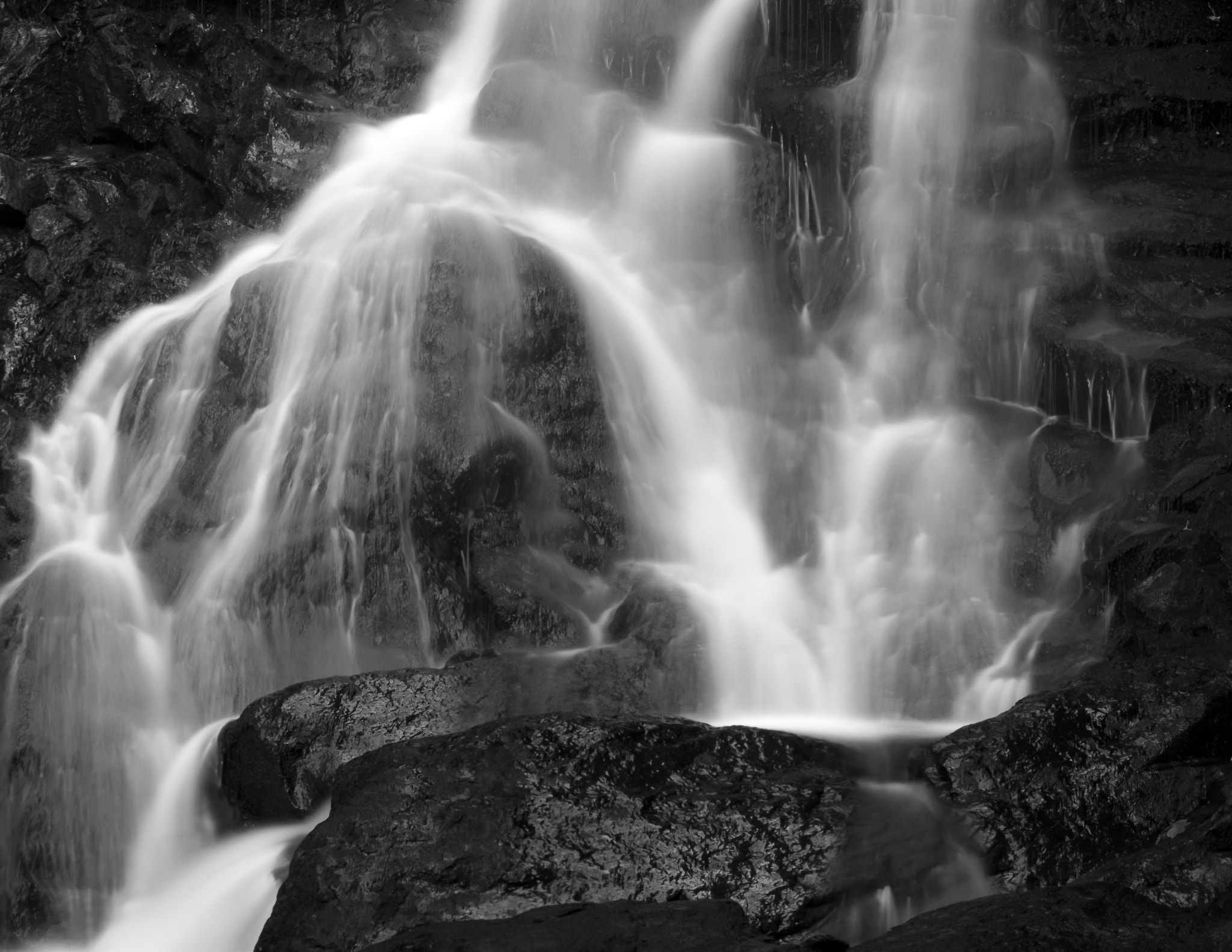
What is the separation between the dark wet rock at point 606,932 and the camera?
502 cm

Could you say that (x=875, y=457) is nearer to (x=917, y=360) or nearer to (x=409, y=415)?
(x=917, y=360)

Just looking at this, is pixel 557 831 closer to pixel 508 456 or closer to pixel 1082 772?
pixel 1082 772

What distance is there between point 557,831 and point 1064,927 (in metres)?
2.21

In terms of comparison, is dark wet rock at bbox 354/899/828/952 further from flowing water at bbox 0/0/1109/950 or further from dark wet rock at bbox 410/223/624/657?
dark wet rock at bbox 410/223/624/657

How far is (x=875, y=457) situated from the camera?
11086 millimetres

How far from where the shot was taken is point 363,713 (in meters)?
7.59

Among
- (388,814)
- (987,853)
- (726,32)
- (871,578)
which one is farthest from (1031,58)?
(388,814)

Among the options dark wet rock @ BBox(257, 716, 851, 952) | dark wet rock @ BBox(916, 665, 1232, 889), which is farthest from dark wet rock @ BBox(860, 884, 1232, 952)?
dark wet rock @ BBox(916, 665, 1232, 889)

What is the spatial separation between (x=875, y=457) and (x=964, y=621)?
2185 millimetres

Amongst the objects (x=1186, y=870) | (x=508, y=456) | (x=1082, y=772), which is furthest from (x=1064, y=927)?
(x=508, y=456)

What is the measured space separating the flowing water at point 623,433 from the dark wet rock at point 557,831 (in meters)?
0.49

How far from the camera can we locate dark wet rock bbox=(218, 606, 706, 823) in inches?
296

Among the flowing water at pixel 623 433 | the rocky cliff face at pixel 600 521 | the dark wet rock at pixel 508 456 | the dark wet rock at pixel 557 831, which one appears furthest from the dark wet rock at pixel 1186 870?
the dark wet rock at pixel 508 456

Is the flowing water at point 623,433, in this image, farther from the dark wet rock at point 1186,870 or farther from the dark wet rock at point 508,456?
the dark wet rock at point 1186,870
